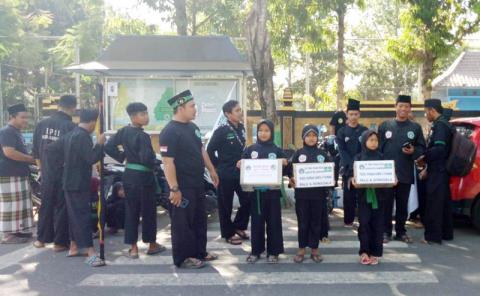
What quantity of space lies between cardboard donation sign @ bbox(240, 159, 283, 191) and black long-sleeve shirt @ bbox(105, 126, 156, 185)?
1188 millimetres

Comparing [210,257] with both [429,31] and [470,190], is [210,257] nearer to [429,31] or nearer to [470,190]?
[470,190]

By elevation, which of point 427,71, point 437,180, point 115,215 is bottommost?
point 115,215

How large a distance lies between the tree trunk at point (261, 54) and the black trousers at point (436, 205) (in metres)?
3.87

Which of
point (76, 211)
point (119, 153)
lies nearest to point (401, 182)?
point (119, 153)

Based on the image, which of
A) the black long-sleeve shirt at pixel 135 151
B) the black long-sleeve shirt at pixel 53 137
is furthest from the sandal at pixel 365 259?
the black long-sleeve shirt at pixel 53 137

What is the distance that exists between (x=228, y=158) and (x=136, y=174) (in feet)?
4.24

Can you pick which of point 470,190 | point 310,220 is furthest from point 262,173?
point 470,190

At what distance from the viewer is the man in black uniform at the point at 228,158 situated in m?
6.61

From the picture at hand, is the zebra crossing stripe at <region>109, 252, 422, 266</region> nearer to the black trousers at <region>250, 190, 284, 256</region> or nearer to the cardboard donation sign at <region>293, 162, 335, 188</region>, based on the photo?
the black trousers at <region>250, 190, 284, 256</region>

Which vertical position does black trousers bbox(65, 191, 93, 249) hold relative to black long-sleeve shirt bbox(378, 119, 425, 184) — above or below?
below

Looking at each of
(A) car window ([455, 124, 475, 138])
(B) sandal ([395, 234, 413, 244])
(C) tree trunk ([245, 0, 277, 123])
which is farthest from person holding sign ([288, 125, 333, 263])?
(C) tree trunk ([245, 0, 277, 123])

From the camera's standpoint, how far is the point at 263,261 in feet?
18.9

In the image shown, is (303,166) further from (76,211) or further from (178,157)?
(76,211)

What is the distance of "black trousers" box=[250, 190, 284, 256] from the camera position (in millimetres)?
5684
